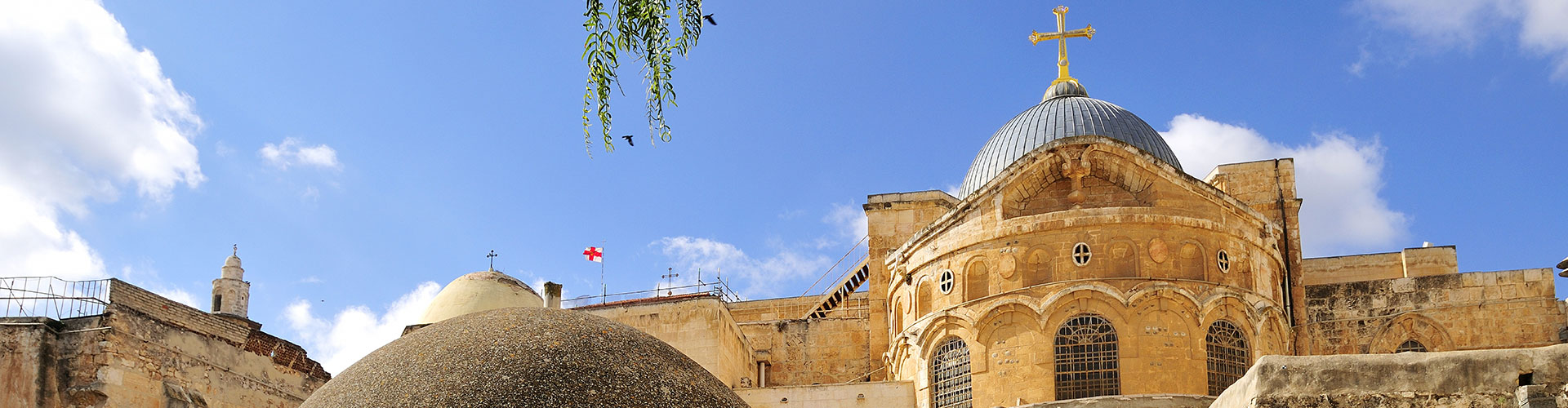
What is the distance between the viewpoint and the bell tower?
151 feet

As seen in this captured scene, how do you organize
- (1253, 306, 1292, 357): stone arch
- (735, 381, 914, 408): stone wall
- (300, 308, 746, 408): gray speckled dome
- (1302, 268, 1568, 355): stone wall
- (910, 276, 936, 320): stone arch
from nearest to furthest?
(300, 308, 746, 408): gray speckled dome, (1253, 306, 1292, 357): stone arch, (735, 381, 914, 408): stone wall, (910, 276, 936, 320): stone arch, (1302, 268, 1568, 355): stone wall

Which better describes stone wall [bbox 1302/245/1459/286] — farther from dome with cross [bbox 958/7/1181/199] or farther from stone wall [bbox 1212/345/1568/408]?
stone wall [bbox 1212/345/1568/408]

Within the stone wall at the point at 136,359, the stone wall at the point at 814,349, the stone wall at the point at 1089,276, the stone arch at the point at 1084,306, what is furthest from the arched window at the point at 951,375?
the stone wall at the point at 136,359

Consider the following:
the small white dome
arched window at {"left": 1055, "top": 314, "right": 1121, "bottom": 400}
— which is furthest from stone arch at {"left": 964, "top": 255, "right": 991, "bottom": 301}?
the small white dome

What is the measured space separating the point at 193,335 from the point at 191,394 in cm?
124

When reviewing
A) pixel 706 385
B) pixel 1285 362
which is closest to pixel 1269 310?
pixel 1285 362

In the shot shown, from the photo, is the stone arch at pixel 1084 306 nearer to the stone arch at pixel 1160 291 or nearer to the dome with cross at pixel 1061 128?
the stone arch at pixel 1160 291

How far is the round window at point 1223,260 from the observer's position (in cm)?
2831

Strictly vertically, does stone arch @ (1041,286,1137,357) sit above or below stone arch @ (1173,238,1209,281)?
below

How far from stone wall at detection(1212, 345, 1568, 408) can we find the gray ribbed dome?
20.6 metres

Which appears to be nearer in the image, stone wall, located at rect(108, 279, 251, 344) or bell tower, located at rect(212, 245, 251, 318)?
stone wall, located at rect(108, 279, 251, 344)

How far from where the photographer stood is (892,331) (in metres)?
31.3

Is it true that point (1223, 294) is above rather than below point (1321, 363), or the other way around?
above

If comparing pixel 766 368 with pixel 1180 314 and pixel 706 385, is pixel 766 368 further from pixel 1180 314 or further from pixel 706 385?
pixel 706 385
